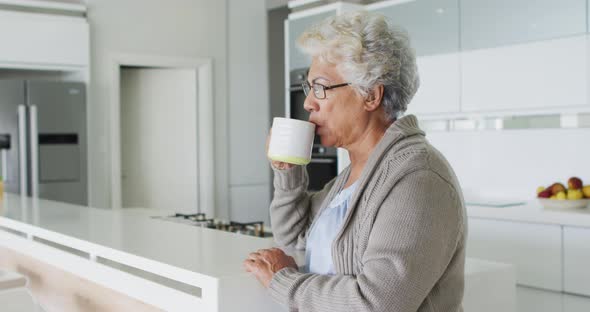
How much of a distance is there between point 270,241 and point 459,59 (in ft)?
8.15

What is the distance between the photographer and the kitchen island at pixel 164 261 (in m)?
1.34

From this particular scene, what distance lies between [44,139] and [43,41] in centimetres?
73

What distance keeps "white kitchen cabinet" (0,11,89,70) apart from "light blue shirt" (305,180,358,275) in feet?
13.5

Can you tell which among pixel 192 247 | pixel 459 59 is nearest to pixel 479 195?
pixel 459 59

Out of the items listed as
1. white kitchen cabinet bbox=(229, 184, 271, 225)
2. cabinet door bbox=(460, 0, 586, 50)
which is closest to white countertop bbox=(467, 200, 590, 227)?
cabinet door bbox=(460, 0, 586, 50)

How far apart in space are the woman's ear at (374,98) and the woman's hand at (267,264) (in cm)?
34

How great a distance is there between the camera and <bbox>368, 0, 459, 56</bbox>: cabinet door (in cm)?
398

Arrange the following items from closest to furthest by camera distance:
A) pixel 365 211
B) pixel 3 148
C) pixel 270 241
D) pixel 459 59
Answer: pixel 365 211 → pixel 270 241 → pixel 459 59 → pixel 3 148

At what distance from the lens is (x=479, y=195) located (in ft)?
13.7

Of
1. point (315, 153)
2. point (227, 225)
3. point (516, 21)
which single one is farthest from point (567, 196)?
point (315, 153)

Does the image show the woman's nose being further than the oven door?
No

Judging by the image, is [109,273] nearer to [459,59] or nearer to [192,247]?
[192,247]

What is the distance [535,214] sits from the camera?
3.19 meters

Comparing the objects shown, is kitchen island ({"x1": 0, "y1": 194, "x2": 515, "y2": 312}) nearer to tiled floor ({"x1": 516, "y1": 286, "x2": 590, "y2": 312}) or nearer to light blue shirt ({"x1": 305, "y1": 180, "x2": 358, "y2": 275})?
light blue shirt ({"x1": 305, "y1": 180, "x2": 358, "y2": 275})
